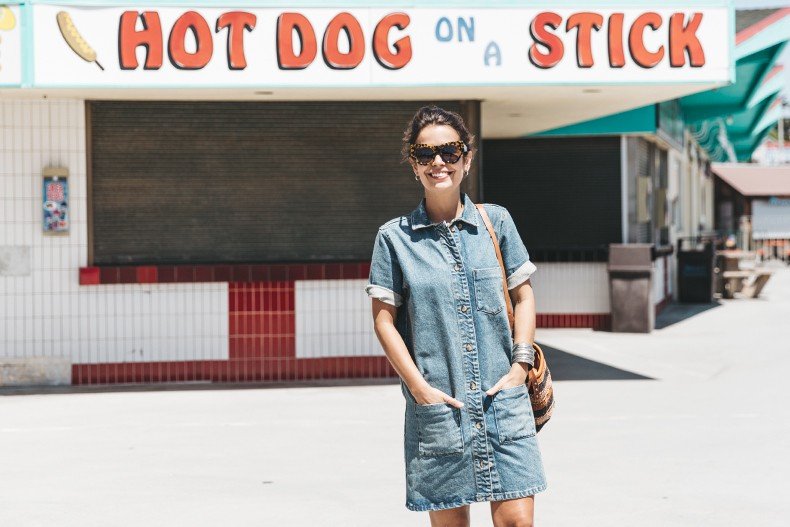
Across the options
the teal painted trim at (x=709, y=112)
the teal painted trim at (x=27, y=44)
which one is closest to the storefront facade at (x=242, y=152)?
the teal painted trim at (x=27, y=44)

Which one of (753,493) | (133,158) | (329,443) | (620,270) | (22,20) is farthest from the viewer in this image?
(620,270)

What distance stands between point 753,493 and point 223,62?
247 inches

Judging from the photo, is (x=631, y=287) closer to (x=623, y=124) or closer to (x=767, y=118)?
(x=623, y=124)

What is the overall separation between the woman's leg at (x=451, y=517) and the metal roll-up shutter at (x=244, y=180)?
7853 millimetres

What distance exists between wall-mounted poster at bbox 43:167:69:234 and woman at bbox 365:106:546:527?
791cm

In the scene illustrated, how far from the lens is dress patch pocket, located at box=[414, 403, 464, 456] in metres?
3.85

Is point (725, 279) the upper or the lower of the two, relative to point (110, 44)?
lower

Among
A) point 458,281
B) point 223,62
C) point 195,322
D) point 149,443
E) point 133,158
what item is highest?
point 223,62

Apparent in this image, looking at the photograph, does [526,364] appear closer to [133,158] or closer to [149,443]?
[149,443]

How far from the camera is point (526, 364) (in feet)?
13.0

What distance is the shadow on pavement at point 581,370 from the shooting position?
1192 cm

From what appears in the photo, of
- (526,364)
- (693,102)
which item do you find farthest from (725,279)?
(526,364)

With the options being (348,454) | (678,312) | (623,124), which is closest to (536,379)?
(348,454)

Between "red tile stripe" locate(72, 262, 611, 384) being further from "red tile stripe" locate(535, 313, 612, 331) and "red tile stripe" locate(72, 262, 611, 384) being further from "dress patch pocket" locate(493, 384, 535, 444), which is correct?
"dress patch pocket" locate(493, 384, 535, 444)
